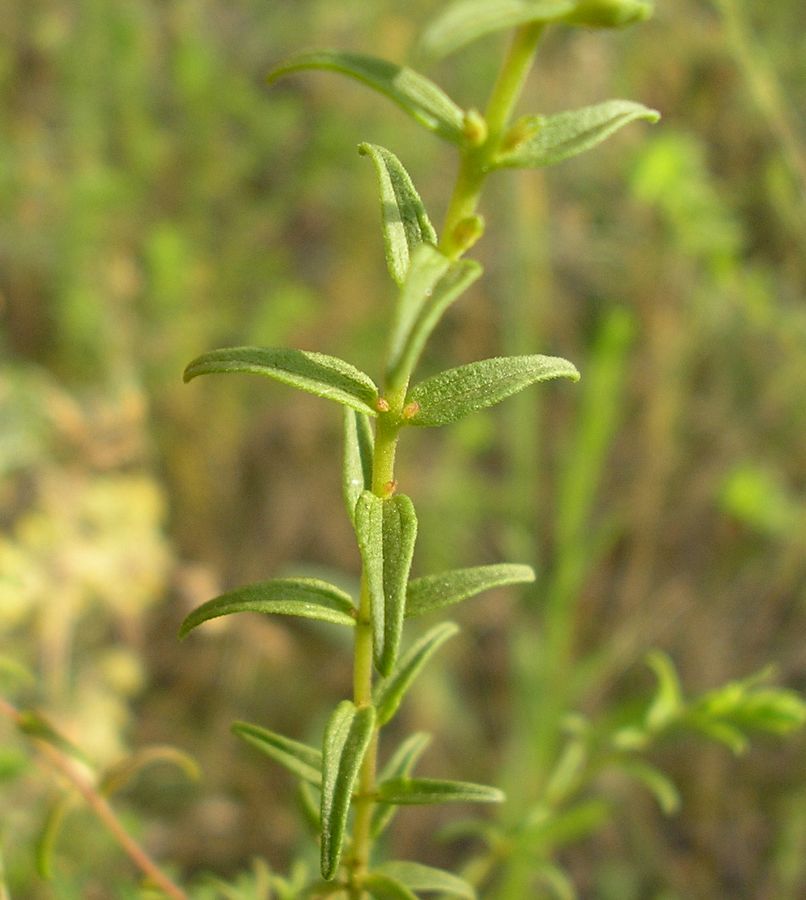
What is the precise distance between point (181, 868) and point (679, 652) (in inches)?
41.5

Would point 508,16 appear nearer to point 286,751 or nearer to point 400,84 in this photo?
Result: point 400,84

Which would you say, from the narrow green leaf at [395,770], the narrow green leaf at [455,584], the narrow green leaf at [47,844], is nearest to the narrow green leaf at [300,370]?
the narrow green leaf at [455,584]

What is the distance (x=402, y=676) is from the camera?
531 millimetres

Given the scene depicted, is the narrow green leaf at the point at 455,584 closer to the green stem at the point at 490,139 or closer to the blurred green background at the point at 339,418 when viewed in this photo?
the green stem at the point at 490,139

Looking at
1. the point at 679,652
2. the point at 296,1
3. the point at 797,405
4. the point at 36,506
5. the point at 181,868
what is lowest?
the point at 181,868

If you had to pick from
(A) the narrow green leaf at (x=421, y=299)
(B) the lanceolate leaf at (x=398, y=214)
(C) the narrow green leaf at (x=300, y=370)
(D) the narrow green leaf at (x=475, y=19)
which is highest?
Answer: (D) the narrow green leaf at (x=475, y=19)

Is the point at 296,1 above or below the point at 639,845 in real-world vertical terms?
above

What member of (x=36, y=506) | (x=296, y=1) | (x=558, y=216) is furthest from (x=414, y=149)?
(x=36, y=506)

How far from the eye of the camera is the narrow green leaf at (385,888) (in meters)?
0.51

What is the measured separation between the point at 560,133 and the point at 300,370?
16 cm

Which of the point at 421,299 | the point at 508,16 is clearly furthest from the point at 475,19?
the point at 421,299

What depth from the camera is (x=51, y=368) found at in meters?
2.30

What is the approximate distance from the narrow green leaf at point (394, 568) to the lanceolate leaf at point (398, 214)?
0.11m

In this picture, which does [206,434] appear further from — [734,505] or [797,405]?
[797,405]
